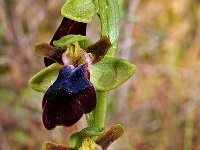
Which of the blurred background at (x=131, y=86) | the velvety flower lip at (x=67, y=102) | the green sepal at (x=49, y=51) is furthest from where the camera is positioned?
the blurred background at (x=131, y=86)

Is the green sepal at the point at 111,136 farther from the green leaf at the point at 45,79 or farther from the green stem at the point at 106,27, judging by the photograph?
the green leaf at the point at 45,79

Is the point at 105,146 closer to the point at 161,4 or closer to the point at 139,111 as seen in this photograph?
the point at 139,111

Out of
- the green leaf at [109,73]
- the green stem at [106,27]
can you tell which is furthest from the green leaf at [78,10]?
the green leaf at [109,73]

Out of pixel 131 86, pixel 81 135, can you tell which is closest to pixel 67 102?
pixel 81 135

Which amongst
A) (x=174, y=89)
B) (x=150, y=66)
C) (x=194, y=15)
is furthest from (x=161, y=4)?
(x=174, y=89)

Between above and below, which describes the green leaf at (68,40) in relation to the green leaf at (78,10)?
below

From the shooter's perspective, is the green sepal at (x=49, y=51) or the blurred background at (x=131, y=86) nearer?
the green sepal at (x=49, y=51)
